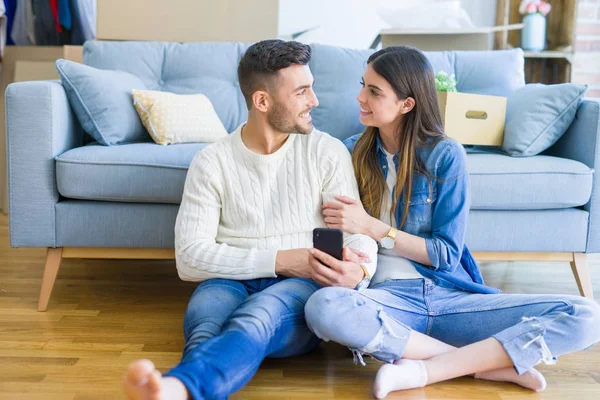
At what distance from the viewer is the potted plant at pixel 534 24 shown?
3662 mm

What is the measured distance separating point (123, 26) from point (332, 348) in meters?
1.88

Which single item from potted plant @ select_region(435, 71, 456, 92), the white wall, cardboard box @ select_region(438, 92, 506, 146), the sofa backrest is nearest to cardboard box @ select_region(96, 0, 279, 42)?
the sofa backrest

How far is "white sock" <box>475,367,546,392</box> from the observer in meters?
1.65

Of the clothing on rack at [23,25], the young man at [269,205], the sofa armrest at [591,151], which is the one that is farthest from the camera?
the clothing on rack at [23,25]

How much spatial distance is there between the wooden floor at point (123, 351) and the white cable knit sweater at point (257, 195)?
296 millimetres

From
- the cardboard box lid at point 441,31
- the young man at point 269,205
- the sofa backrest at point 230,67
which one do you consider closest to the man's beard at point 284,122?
the young man at point 269,205

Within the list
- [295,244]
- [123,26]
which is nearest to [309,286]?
[295,244]

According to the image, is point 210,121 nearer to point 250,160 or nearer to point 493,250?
point 250,160

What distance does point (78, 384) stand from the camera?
1.64 metres

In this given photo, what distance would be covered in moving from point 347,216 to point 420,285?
9.9 inches

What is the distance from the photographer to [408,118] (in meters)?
1.82

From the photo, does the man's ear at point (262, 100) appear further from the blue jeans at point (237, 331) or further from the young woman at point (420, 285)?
the blue jeans at point (237, 331)

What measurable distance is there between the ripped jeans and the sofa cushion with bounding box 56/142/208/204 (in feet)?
2.54

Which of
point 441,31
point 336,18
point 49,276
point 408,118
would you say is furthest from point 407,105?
point 336,18
